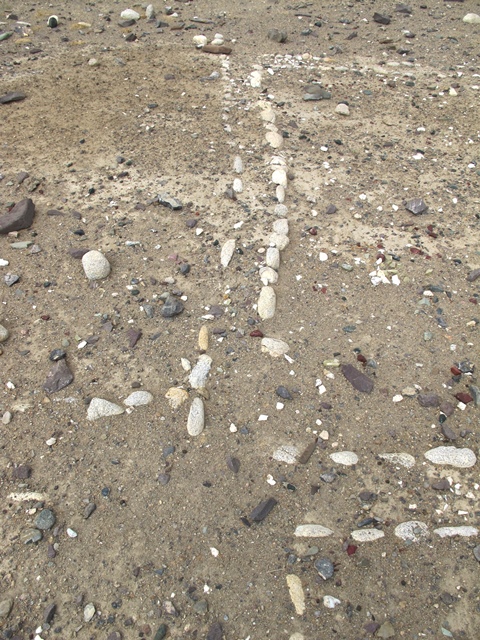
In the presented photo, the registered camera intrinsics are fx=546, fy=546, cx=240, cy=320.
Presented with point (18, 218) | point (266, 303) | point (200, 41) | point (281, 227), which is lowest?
point (266, 303)

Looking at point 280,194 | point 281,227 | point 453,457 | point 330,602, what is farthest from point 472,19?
point 330,602

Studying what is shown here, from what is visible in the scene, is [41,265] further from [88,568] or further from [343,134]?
[343,134]

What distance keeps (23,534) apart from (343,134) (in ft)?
14.4

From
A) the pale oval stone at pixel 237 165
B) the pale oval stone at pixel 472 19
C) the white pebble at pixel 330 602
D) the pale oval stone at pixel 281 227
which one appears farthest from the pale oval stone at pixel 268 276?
the pale oval stone at pixel 472 19

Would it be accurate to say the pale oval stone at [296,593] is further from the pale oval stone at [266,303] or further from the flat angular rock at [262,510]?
the pale oval stone at [266,303]

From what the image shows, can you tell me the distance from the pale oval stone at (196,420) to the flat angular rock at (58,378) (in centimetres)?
76

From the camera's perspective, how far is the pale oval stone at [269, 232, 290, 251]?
398 cm

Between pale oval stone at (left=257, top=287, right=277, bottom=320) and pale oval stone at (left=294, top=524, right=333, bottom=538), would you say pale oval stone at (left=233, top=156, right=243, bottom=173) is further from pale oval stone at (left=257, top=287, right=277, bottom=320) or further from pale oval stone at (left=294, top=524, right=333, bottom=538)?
pale oval stone at (left=294, top=524, right=333, bottom=538)

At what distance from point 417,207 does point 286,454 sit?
8.18 ft

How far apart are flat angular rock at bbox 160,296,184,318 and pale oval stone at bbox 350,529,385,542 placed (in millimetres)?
1702

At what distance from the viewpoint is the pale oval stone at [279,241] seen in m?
3.98

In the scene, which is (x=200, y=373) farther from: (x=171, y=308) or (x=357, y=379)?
(x=357, y=379)

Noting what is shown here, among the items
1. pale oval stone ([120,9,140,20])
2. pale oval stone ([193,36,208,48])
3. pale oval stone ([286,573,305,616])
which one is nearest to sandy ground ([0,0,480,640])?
pale oval stone ([286,573,305,616])

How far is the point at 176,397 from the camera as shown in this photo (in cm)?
310
